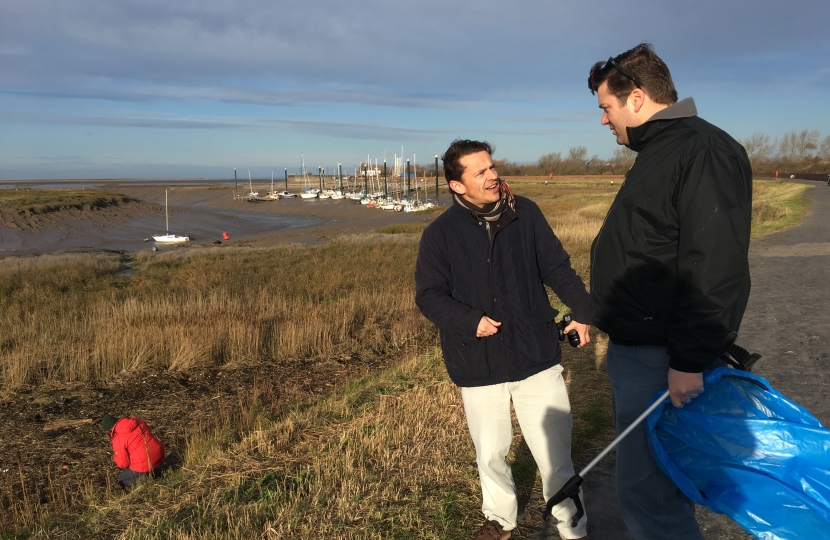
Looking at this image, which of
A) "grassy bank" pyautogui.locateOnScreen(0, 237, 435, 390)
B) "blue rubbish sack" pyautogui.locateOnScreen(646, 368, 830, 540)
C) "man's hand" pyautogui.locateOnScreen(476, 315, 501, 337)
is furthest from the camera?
"grassy bank" pyautogui.locateOnScreen(0, 237, 435, 390)

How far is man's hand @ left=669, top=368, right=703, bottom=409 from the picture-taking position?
2.22 meters

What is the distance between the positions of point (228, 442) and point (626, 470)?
144 inches

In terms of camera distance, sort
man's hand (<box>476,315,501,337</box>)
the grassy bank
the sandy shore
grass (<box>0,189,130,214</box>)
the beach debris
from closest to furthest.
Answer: man's hand (<box>476,315,501,337</box>) → the beach debris → the grassy bank → the sandy shore → grass (<box>0,189,130,214</box>)

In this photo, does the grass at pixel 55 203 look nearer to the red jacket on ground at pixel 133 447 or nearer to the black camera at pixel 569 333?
the red jacket on ground at pixel 133 447

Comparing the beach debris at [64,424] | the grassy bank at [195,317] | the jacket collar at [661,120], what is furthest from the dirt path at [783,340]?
the beach debris at [64,424]

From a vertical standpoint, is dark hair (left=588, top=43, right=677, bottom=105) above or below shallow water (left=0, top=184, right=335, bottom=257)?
above

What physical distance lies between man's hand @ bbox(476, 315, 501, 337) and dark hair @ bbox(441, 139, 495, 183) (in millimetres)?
796

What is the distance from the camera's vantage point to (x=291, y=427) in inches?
207

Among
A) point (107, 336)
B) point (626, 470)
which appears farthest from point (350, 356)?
point (626, 470)

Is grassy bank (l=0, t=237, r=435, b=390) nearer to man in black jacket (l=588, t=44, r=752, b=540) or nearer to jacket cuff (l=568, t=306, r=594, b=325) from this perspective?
jacket cuff (l=568, t=306, r=594, b=325)

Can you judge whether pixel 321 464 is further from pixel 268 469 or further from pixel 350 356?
pixel 350 356

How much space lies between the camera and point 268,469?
441 centimetres

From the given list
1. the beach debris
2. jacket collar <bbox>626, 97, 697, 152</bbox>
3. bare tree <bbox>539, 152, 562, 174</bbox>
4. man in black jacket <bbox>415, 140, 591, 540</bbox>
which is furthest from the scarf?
bare tree <bbox>539, 152, 562, 174</bbox>

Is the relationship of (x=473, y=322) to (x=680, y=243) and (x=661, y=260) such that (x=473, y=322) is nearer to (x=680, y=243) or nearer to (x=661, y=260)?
(x=661, y=260)
